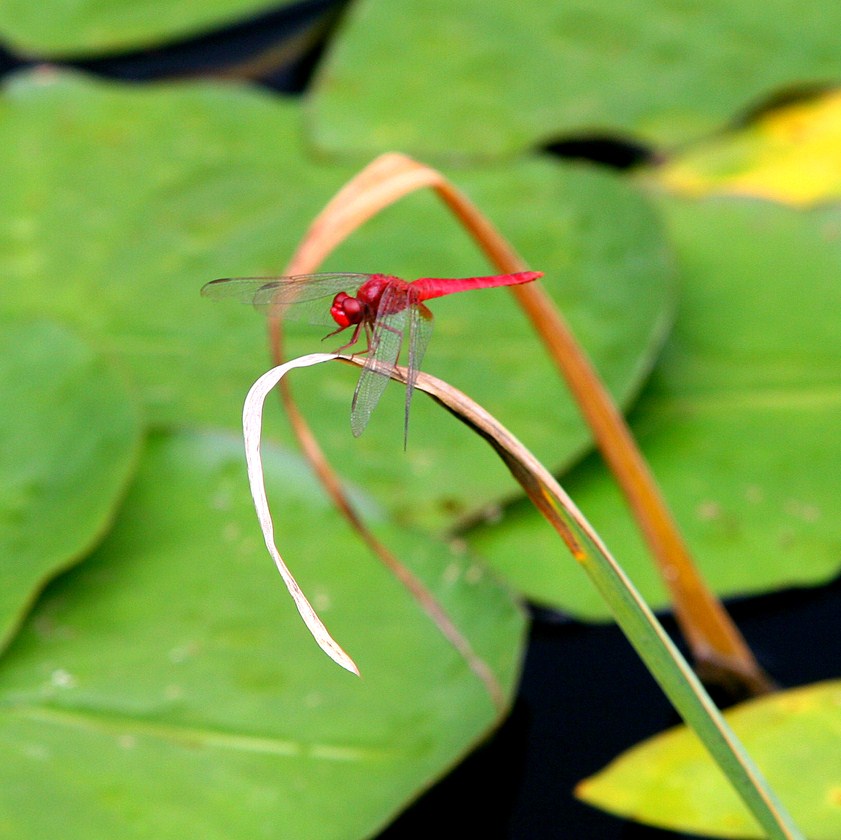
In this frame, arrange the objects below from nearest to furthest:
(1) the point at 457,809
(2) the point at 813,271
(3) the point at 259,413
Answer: (3) the point at 259,413 < (1) the point at 457,809 < (2) the point at 813,271

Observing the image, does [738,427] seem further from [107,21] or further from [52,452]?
[107,21]

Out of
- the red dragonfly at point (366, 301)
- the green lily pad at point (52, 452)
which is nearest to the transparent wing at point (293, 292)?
the red dragonfly at point (366, 301)

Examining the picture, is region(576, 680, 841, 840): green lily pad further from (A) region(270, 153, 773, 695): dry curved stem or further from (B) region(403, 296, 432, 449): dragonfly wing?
(B) region(403, 296, 432, 449): dragonfly wing

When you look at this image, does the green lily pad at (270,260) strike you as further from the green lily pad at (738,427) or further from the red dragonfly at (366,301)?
the red dragonfly at (366,301)

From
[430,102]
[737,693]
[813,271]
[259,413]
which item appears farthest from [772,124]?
[259,413]

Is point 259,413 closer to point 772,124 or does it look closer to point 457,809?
point 457,809

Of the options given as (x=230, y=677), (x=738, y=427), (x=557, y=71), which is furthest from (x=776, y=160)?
(x=230, y=677)
